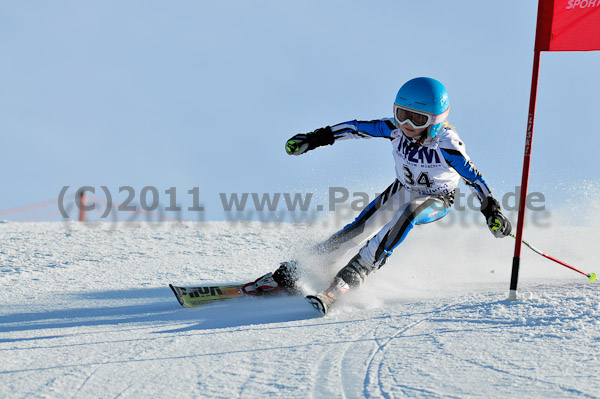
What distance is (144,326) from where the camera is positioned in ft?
12.7

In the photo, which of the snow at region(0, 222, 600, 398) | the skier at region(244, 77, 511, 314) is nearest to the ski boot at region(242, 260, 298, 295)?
the skier at region(244, 77, 511, 314)

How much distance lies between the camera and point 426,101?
428cm

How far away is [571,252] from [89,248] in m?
5.80

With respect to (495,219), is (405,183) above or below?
above

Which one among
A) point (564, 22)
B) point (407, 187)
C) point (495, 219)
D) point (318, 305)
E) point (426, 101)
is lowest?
point (318, 305)

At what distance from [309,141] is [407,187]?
35.5 inches

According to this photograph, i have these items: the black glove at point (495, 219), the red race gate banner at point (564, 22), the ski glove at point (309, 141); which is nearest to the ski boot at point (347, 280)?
the black glove at point (495, 219)

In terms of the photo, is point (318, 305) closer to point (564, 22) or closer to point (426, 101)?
point (426, 101)

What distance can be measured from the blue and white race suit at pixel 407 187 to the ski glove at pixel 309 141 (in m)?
0.08

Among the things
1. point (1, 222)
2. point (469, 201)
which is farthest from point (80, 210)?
point (469, 201)

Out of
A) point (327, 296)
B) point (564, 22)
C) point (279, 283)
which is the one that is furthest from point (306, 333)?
point (564, 22)

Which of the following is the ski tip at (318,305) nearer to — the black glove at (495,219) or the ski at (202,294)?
the ski at (202,294)

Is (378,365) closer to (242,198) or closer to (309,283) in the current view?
(309,283)

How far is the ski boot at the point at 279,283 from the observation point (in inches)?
194
